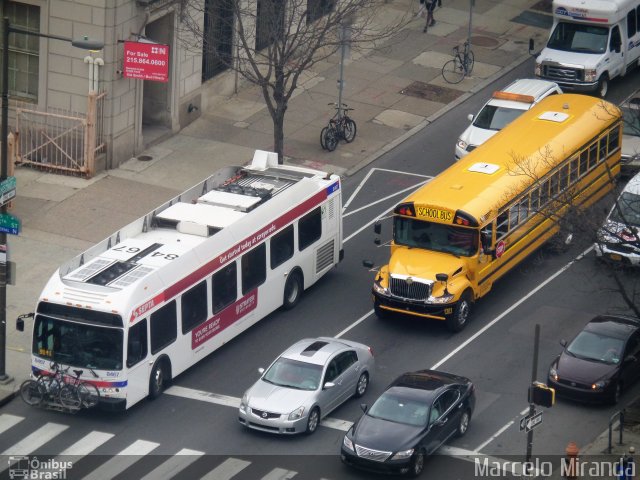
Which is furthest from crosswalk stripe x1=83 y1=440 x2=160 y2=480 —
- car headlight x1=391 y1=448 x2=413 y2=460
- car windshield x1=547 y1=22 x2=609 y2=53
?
car windshield x1=547 y1=22 x2=609 y2=53

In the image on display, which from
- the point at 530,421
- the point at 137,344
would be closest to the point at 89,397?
the point at 137,344

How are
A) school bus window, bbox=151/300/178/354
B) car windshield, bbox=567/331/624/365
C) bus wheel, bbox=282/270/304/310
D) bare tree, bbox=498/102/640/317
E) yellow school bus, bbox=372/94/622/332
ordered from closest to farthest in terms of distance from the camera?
school bus window, bbox=151/300/178/354
car windshield, bbox=567/331/624/365
yellow school bus, bbox=372/94/622/332
bare tree, bbox=498/102/640/317
bus wheel, bbox=282/270/304/310

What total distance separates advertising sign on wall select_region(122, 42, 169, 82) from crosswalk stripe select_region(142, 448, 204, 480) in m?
15.4

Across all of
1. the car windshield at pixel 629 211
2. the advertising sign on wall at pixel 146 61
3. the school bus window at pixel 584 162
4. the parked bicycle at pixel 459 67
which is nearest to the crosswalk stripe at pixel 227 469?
the car windshield at pixel 629 211

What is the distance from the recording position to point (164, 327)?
102ft

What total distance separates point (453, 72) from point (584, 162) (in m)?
12.5

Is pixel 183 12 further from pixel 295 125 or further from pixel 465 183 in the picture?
pixel 465 183

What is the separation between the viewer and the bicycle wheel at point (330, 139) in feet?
147

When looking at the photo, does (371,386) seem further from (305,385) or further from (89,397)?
(89,397)

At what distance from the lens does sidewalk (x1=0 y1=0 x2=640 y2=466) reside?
3800 centimetres

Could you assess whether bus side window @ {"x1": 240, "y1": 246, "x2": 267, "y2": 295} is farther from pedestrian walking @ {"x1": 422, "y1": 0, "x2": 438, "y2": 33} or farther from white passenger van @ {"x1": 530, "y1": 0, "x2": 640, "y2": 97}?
pedestrian walking @ {"x1": 422, "y1": 0, "x2": 438, "y2": 33}

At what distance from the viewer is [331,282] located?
123 feet

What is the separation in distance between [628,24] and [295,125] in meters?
11.8

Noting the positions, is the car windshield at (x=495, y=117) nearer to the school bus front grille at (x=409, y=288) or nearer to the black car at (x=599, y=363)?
the school bus front grille at (x=409, y=288)
